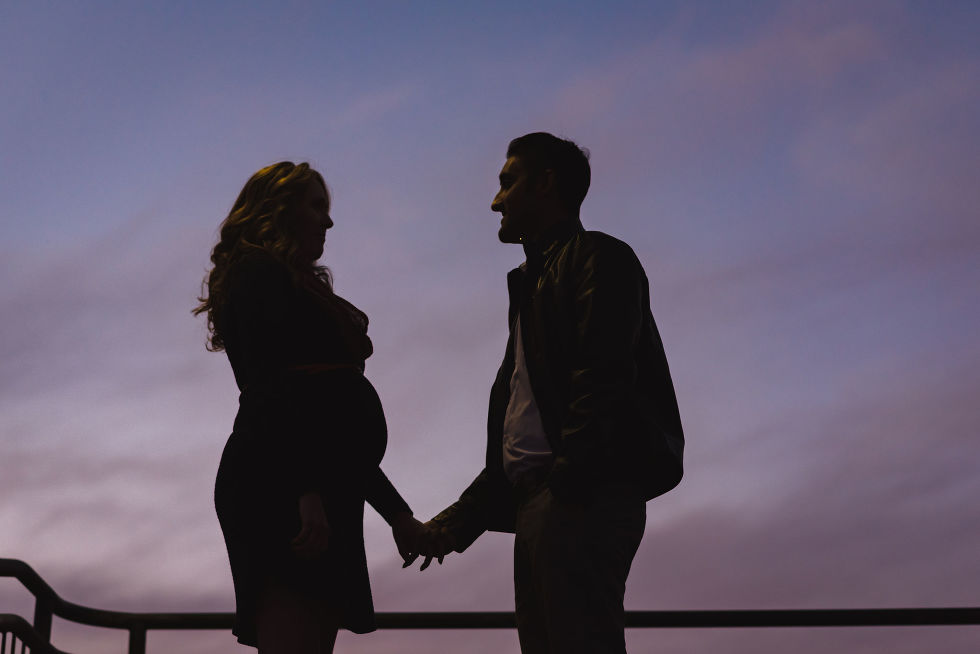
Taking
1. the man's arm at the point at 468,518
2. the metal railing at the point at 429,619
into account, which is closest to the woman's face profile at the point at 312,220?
the man's arm at the point at 468,518

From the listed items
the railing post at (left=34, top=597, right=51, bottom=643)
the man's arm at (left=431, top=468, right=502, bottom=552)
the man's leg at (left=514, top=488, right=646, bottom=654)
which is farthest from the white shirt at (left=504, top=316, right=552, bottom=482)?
the railing post at (left=34, top=597, right=51, bottom=643)

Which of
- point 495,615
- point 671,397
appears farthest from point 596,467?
point 495,615

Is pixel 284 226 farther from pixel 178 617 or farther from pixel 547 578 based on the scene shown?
pixel 178 617

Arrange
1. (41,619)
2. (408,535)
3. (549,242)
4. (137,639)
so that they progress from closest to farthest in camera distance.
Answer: (408,535) < (549,242) < (41,619) < (137,639)

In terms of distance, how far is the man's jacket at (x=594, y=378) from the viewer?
285cm

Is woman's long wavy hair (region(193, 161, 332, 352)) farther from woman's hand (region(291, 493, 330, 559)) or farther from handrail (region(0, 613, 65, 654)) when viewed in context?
handrail (region(0, 613, 65, 654))

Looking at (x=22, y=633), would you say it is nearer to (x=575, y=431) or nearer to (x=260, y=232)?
(x=260, y=232)

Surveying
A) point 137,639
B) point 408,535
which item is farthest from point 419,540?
point 137,639

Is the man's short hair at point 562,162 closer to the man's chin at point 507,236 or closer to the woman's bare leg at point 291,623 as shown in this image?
the man's chin at point 507,236

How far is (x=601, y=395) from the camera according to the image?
9.43 feet

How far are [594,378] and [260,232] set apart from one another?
3.44 ft

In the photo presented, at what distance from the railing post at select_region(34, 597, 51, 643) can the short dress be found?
132cm

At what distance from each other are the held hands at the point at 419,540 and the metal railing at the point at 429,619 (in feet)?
1.82

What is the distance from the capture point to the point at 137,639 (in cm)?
388
